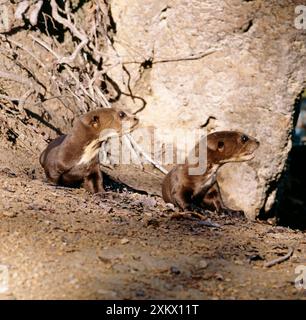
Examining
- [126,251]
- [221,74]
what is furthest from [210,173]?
[126,251]

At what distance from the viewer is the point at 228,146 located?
695 centimetres

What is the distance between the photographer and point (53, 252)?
4383mm

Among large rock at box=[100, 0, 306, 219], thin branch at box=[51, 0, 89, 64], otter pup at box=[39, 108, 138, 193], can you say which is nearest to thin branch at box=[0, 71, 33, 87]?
thin branch at box=[51, 0, 89, 64]

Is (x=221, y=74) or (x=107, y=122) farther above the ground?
(x=221, y=74)

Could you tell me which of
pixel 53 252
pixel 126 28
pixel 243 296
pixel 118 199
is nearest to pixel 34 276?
pixel 53 252

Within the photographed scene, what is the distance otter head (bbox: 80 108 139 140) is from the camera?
269 inches

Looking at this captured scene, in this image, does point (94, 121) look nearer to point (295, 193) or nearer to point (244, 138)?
point (244, 138)

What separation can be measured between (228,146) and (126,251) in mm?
2668

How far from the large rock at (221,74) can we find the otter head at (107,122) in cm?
76

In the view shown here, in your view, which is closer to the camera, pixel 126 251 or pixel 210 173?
pixel 126 251

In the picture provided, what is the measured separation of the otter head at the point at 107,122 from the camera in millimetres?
6844

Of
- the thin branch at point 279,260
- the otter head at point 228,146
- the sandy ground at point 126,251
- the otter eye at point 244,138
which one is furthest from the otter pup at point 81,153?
the thin branch at point 279,260

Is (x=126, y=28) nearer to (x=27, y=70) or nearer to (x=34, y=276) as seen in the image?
(x=27, y=70)

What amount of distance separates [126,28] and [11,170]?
2.47 metres
